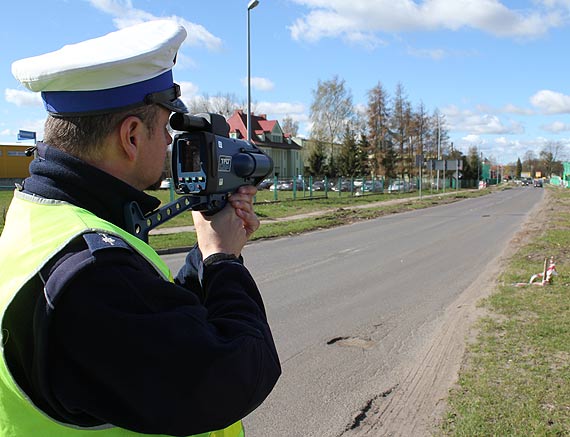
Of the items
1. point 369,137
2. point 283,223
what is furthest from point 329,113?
point 283,223

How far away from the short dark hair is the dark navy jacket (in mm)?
270

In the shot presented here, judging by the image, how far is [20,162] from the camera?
46.8 m

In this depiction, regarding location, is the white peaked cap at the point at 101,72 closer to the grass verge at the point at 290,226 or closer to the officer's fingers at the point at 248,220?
Answer: the officer's fingers at the point at 248,220

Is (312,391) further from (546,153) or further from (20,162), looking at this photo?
(546,153)

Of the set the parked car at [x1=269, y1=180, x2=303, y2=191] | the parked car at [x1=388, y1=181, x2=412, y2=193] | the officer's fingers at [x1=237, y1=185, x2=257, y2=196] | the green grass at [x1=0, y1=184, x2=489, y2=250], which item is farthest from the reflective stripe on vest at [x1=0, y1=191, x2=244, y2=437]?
the parked car at [x1=388, y1=181, x2=412, y2=193]

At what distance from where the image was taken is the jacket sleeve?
3.11ft

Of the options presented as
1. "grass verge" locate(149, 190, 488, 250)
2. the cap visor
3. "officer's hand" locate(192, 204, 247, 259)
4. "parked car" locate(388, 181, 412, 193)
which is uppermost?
the cap visor

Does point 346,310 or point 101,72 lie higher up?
point 101,72

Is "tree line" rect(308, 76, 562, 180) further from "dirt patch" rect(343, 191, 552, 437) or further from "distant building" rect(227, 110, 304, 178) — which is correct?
"dirt patch" rect(343, 191, 552, 437)

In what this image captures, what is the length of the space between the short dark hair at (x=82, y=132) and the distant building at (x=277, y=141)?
209 feet

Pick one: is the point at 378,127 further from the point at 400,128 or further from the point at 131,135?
the point at 131,135

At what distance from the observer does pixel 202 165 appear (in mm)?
1572

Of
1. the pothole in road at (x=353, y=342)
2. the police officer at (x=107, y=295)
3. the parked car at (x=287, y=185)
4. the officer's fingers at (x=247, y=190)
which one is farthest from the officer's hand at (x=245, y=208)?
the parked car at (x=287, y=185)

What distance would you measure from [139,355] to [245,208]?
2.35 feet
